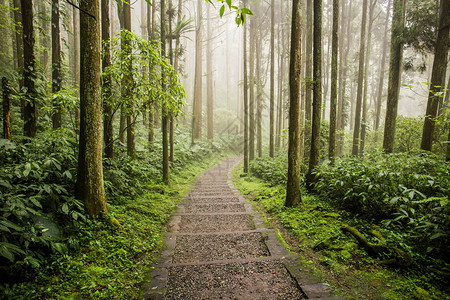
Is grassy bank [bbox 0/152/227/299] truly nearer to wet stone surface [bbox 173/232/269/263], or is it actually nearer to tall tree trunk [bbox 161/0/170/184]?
wet stone surface [bbox 173/232/269/263]

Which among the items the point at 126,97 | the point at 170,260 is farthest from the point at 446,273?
the point at 126,97

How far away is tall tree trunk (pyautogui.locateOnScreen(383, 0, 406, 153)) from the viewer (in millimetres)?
8109

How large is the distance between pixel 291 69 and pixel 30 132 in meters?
5.73

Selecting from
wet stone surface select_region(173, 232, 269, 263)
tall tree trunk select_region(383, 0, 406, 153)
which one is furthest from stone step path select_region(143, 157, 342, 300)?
tall tree trunk select_region(383, 0, 406, 153)

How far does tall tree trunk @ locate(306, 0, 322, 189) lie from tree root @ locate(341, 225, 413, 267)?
2.50m

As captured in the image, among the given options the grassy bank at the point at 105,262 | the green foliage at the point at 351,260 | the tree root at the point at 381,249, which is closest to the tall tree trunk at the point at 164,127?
the grassy bank at the point at 105,262

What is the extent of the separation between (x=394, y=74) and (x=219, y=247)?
369 inches

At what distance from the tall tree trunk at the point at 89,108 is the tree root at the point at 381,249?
431 centimetres

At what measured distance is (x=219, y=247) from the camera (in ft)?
12.5

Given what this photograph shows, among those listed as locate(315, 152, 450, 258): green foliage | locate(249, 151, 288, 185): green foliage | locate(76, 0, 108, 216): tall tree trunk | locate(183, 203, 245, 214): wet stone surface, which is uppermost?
locate(76, 0, 108, 216): tall tree trunk

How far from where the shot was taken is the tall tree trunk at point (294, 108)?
504cm

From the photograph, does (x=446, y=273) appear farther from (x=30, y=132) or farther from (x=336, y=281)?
(x=30, y=132)

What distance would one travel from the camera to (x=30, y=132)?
4.15m

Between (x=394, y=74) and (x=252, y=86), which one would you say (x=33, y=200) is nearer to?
(x=394, y=74)
